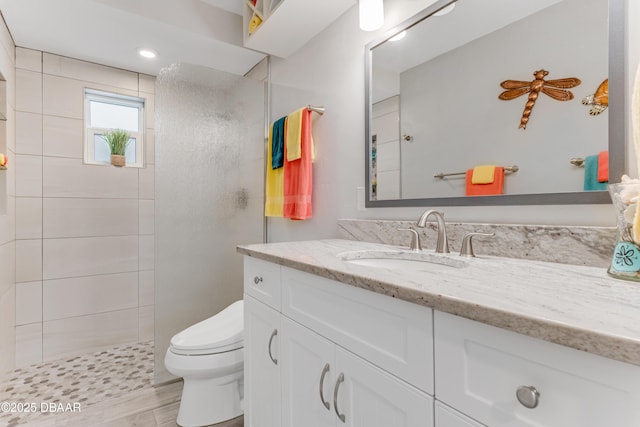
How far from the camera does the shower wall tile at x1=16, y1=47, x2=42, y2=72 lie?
211 cm

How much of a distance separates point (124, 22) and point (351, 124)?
146 cm

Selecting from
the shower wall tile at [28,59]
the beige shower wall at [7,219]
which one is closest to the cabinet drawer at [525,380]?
the beige shower wall at [7,219]

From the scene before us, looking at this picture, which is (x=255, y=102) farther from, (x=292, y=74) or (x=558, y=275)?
(x=558, y=275)

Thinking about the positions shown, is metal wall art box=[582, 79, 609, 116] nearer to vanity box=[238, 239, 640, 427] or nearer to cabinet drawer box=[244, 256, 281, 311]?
vanity box=[238, 239, 640, 427]

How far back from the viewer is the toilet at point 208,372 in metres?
1.49

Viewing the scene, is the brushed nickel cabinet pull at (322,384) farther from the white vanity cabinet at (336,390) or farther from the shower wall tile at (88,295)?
the shower wall tile at (88,295)

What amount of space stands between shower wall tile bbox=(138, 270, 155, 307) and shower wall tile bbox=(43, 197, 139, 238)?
13.9 inches

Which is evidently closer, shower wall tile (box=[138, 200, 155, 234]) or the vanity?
the vanity

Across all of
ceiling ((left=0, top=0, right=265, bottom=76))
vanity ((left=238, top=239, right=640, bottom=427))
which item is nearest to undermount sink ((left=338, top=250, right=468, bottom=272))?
vanity ((left=238, top=239, right=640, bottom=427))

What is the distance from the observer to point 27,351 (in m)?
2.17

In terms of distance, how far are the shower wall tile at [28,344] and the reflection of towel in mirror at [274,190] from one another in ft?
5.91

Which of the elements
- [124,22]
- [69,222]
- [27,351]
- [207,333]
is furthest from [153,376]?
[124,22]

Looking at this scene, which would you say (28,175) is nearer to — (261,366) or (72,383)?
(72,383)

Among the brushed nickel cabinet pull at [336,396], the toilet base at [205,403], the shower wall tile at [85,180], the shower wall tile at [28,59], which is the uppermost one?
the shower wall tile at [28,59]
